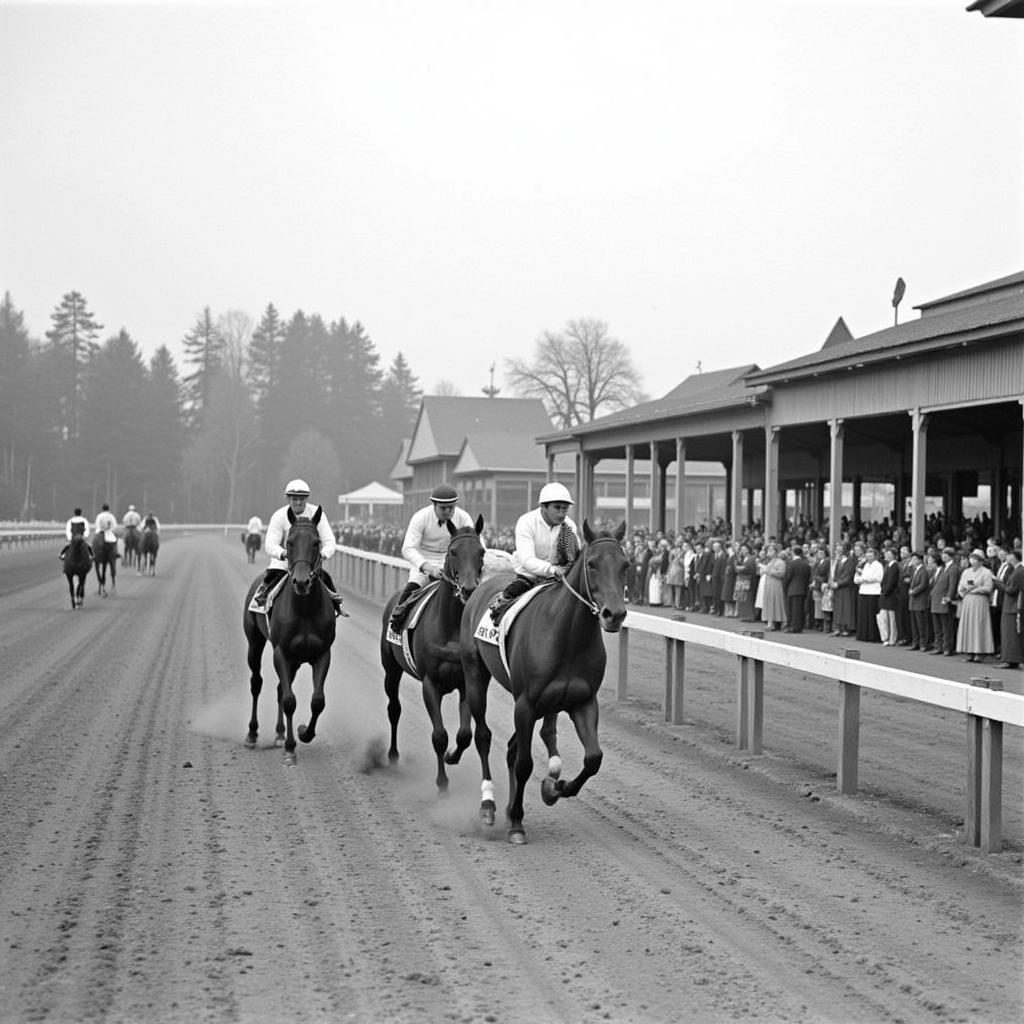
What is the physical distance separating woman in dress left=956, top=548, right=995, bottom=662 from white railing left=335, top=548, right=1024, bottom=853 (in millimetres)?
6903

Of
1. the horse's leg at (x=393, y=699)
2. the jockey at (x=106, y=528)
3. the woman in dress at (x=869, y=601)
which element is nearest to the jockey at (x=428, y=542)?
the horse's leg at (x=393, y=699)

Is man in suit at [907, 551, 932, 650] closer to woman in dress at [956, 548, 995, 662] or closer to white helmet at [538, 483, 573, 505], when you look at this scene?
woman in dress at [956, 548, 995, 662]

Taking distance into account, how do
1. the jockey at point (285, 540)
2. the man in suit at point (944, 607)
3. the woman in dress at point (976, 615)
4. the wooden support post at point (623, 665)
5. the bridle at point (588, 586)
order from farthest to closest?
the man in suit at point (944, 607), the woman in dress at point (976, 615), the wooden support post at point (623, 665), the jockey at point (285, 540), the bridle at point (588, 586)

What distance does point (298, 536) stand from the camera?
10.9 meters

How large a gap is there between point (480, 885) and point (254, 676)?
5.37 m

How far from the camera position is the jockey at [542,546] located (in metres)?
8.52

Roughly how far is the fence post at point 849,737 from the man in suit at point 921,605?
460 inches

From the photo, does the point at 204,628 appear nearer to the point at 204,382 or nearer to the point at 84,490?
the point at 84,490

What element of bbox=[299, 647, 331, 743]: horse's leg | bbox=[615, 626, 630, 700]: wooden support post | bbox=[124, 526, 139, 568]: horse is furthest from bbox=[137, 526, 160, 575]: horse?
bbox=[299, 647, 331, 743]: horse's leg

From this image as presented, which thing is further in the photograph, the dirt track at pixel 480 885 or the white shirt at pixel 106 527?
the white shirt at pixel 106 527

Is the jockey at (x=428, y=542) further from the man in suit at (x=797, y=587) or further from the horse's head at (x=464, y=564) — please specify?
the man in suit at (x=797, y=587)

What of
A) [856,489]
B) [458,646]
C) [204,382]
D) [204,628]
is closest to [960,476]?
[856,489]

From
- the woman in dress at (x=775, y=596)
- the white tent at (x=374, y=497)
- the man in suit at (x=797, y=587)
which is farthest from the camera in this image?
the white tent at (x=374, y=497)

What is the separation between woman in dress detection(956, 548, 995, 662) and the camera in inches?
738
